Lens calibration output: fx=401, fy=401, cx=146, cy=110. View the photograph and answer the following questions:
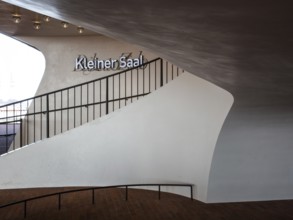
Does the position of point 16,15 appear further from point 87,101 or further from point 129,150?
point 129,150

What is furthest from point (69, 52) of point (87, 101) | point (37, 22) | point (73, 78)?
point (37, 22)

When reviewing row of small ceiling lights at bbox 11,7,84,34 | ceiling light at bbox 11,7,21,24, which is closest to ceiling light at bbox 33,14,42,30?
row of small ceiling lights at bbox 11,7,84,34

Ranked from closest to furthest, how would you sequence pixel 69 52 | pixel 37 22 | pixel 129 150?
pixel 129 150, pixel 37 22, pixel 69 52

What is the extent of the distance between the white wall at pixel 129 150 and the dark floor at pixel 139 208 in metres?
0.72

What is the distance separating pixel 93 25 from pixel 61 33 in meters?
9.03

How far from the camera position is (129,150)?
9773 millimetres

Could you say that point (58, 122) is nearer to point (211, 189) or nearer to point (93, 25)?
point (211, 189)

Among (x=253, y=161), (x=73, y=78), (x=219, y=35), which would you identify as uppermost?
(x=73, y=78)

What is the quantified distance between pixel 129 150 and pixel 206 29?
6881 mm

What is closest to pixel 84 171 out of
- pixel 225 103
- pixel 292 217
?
pixel 225 103

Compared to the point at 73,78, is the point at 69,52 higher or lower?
higher

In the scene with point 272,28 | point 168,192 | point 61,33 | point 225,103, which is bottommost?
point 168,192

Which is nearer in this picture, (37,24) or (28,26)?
(37,24)

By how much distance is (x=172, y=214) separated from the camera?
7.32 metres
